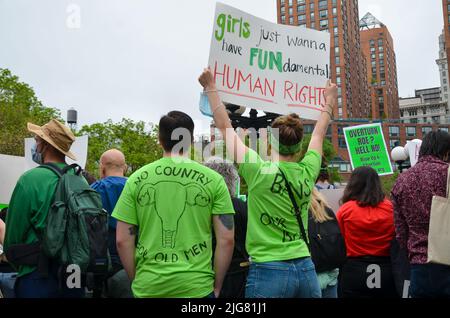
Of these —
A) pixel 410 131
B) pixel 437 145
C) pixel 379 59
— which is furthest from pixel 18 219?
pixel 379 59

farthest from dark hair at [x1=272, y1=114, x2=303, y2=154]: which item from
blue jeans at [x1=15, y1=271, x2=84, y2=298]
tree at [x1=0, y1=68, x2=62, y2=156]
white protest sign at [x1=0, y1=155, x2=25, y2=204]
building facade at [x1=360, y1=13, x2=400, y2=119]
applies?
building facade at [x1=360, y1=13, x2=400, y2=119]

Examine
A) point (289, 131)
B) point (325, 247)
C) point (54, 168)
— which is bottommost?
point (325, 247)

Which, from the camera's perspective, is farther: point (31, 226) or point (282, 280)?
point (31, 226)

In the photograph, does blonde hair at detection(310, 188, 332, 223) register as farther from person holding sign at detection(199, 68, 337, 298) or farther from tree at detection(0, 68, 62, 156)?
tree at detection(0, 68, 62, 156)

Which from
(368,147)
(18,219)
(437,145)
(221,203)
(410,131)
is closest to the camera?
(221,203)

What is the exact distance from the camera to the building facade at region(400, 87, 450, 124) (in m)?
160

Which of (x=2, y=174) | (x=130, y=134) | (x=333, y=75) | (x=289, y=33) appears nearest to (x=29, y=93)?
(x=130, y=134)

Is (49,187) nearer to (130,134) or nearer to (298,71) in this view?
(298,71)

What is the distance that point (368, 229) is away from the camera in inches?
152

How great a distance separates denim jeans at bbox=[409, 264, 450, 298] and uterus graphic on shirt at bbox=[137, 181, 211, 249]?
5.29ft

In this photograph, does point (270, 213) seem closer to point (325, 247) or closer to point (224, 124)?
point (224, 124)

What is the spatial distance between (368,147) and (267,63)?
589 cm

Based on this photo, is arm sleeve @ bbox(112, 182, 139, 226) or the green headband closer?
arm sleeve @ bbox(112, 182, 139, 226)

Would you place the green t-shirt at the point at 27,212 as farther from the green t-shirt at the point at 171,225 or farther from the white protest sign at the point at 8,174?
the white protest sign at the point at 8,174
